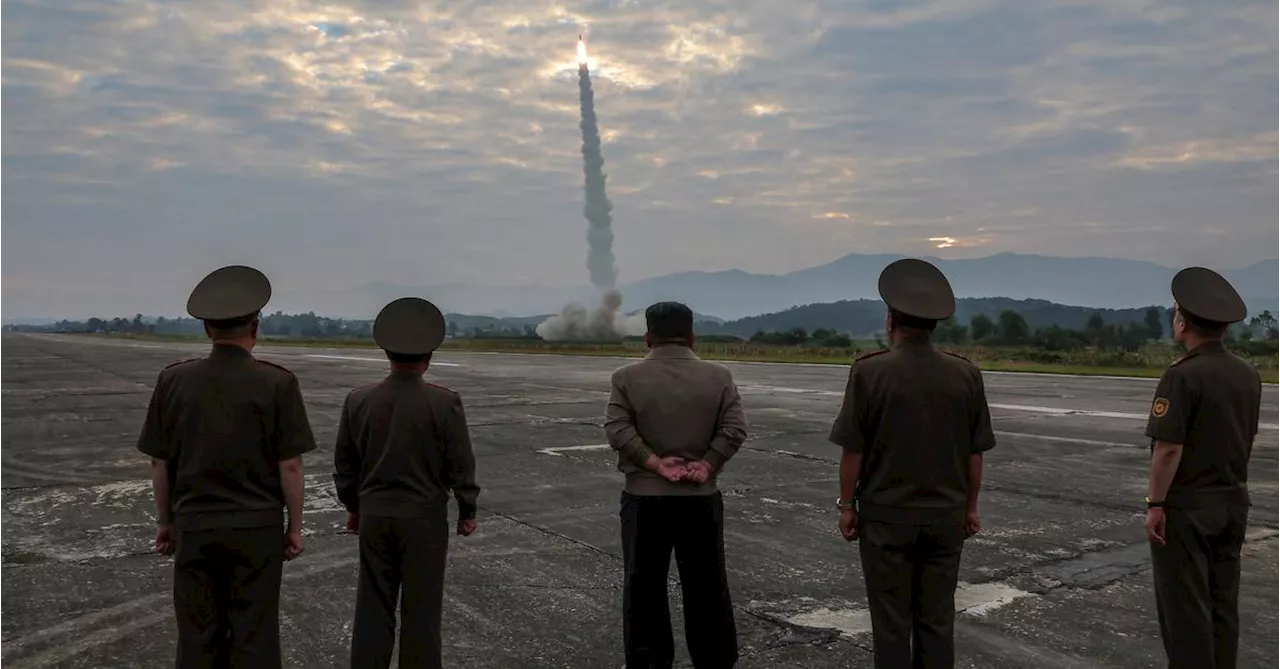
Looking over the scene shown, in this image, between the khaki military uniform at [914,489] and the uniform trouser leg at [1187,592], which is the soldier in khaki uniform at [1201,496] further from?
the khaki military uniform at [914,489]

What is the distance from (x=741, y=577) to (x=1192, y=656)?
3.11 m

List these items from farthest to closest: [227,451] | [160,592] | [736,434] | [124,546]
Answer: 1. [124,546]
2. [160,592]
3. [736,434]
4. [227,451]

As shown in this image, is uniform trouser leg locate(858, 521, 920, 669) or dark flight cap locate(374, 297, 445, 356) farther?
dark flight cap locate(374, 297, 445, 356)

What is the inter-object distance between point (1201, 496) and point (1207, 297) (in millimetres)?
940

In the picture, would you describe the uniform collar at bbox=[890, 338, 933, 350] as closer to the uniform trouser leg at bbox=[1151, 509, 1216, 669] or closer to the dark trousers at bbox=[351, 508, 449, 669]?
the uniform trouser leg at bbox=[1151, 509, 1216, 669]

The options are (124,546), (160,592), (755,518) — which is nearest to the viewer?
(160,592)

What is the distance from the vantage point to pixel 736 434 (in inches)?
181

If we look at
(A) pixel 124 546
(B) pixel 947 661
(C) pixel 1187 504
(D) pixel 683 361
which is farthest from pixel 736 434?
(A) pixel 124 546

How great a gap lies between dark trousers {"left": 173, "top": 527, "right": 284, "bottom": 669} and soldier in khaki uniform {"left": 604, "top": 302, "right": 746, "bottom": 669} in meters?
1.64

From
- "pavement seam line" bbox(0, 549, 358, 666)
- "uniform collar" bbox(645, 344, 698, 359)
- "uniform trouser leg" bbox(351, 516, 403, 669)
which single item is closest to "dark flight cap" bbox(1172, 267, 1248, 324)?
"uniform collar" bbox(645, 344, 698, 359)

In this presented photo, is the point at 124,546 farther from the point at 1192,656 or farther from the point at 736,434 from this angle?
the point at 1192,656

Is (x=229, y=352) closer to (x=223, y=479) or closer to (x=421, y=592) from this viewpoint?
(x=223, y=479)

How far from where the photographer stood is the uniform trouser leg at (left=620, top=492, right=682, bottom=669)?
4.61 metres

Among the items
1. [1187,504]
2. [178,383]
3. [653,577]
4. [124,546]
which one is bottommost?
[124,546]
